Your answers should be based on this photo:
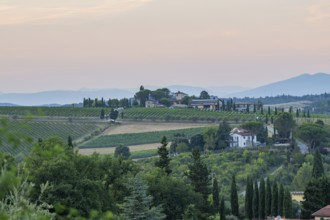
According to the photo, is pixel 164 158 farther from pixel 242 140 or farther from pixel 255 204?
pixel 242 140

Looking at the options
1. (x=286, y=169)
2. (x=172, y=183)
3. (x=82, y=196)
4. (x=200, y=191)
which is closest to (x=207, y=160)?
(x=286, y=169)

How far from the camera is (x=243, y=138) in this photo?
94.1 m

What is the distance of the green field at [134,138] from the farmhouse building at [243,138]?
19.7 feet

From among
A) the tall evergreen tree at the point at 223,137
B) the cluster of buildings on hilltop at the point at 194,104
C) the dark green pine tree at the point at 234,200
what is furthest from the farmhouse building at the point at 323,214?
the cluster of buildings on hilltop at the point at 194,104

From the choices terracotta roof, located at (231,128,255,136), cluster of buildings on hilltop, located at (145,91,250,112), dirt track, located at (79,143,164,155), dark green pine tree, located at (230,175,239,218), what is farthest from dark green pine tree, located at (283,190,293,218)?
cluster of buildings on hilltop, located at (145,91,250,112)

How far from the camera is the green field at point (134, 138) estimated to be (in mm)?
99688

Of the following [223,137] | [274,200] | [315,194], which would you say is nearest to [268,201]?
[274,200]

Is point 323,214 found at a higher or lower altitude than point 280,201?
lower

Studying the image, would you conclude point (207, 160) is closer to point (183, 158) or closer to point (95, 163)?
point (183, 158)

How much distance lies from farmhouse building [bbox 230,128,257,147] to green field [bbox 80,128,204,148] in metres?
5.99

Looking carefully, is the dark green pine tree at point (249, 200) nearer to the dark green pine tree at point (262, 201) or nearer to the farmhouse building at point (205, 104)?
the dark green pine tree at point (262, 201)

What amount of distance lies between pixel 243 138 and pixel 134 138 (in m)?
15.0

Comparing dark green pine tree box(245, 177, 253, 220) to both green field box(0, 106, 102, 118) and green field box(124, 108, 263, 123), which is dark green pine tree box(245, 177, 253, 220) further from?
green field box(0, 106, 102, 118)

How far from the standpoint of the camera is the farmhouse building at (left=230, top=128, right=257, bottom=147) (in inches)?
3698
